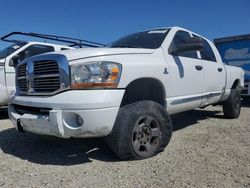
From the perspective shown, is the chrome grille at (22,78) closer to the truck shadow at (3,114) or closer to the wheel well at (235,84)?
the truck shadow at (3,114)

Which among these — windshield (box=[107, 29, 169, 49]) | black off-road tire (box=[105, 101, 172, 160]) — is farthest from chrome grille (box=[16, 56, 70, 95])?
windshield (box=[107, 29, 169, 49])

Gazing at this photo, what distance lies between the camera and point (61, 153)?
4.02m

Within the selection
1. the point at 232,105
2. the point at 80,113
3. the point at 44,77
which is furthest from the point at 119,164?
the point at 232,105

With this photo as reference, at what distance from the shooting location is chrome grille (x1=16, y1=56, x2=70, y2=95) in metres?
3.31

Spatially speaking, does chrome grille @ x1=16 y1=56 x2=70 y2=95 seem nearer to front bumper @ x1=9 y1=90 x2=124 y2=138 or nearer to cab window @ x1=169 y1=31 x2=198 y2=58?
front bumper @ x1=9 y1=90 x2=124 y2=138

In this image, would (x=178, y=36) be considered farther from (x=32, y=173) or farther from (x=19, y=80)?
(x=32, y=173)

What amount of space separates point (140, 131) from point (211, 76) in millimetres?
2595

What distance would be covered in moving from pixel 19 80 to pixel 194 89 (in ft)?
9.45

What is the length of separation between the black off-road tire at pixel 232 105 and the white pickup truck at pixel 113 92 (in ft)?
7.89

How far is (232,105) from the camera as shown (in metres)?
6.82

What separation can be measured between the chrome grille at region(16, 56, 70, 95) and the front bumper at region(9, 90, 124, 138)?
15cm

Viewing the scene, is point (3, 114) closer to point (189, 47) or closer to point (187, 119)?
point (187, 119)

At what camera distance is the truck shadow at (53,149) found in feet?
12.3

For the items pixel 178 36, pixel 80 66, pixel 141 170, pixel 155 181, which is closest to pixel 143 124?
pixel 141 170
